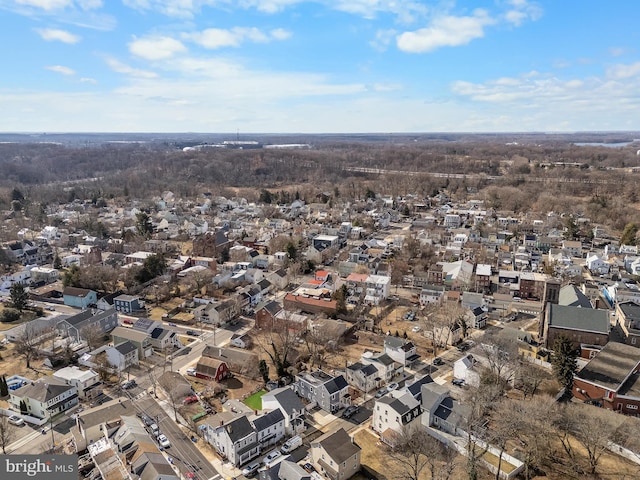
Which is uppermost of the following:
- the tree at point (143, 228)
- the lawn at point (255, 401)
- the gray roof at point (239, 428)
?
the tree at point (143, 228)

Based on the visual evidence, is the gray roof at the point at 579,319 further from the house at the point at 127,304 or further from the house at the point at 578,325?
the house at the point at 127,304

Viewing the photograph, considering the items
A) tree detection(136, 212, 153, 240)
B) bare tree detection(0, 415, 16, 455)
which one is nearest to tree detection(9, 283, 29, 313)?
bare tree detection(0, 415, 16, 455)

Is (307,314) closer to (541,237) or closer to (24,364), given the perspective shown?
(24,364)

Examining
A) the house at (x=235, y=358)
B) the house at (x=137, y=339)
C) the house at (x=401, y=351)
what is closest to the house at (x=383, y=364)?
the house at (x=401, y=351)

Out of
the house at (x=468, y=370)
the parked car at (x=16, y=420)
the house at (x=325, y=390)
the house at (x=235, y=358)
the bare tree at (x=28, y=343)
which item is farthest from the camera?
the bare tree at (x=28, y=343)

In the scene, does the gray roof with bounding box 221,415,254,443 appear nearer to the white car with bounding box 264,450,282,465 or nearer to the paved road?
the white car with bounding box 264,450,282,465

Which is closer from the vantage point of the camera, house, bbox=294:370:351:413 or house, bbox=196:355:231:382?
house, bbox=294:370:351:413

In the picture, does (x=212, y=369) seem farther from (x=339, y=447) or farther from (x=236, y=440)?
(x=339, y=447)
